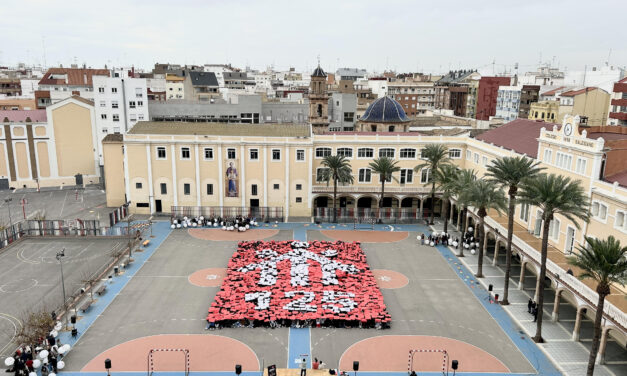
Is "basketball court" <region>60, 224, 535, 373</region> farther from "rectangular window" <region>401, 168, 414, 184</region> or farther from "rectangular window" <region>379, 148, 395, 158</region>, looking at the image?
"rectangular window" <region>379, 148, 395, 158</region>

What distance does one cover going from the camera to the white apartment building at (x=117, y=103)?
92125 millimetres

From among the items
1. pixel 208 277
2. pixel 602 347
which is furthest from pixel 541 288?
pixel 208 277

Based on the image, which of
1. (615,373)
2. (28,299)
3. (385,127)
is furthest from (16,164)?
(615,373)

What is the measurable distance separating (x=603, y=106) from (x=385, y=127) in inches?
1718

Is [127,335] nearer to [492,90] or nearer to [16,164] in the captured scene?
[16,164]

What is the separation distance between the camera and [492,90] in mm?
145000

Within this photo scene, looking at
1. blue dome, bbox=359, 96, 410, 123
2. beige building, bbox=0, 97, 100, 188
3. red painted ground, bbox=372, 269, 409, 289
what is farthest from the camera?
blue dome, bbox=359, 96, 410, 123

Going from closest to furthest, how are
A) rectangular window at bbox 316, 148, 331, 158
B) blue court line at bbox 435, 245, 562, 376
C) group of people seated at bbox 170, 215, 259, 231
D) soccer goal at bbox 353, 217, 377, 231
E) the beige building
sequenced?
blue court line at bbox 435, 245, 562, 376, group of people seated at bbox 170, 215, 259, 231, soccer goal at bbox 353, 217, 377, 231, rectangular window at bbox 316, 148, 331, 158, the beige building

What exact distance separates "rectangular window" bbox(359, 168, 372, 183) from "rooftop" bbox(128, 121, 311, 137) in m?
9.96

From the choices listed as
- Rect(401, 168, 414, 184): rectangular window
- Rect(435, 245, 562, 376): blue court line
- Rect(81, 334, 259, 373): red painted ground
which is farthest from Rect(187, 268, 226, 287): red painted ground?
Rect(401, 168, 414, 184): rectangular window

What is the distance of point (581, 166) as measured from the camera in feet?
149

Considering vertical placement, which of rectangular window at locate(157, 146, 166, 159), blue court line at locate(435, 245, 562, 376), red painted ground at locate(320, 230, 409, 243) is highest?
rectangular window at locate(157, 146, 166, 159)

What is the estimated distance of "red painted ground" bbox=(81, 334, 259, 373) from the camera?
35.1 meters

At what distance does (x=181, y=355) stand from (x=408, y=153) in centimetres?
4798
